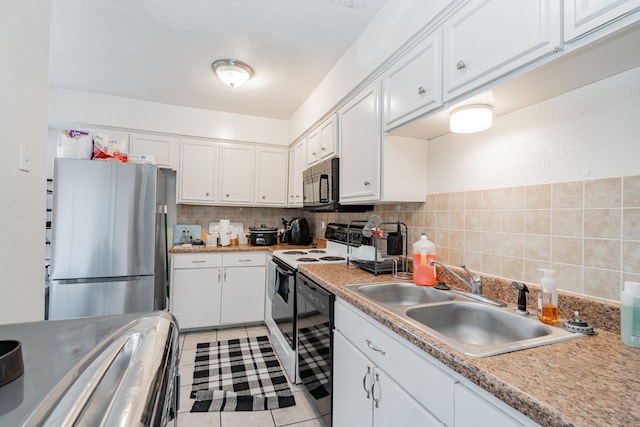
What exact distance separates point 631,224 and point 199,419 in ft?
7.39

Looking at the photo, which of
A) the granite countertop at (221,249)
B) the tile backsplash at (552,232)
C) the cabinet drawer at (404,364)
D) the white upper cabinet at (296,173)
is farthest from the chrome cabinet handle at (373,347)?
the white upper cabinet at (296,173)

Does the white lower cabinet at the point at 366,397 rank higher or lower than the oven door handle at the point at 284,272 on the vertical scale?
lower

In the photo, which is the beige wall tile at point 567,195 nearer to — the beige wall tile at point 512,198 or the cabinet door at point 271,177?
the beige wall tile at point 512,198

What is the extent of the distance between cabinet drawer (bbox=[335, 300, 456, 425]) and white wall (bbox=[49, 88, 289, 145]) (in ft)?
8.99

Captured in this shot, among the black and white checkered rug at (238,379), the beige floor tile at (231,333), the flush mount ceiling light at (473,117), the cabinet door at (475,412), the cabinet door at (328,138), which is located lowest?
the beige floor tile at (231,333)

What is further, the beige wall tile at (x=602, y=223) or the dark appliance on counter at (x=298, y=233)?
the dark appliance on counter at (x=298, y=233)

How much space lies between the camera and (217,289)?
304cm

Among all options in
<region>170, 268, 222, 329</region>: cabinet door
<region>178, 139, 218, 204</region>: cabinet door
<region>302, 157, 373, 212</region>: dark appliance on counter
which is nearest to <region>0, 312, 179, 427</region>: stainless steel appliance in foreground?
<region>302, 157, 373, 212</region>: dark appliance on counter

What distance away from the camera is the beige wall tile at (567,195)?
108cm

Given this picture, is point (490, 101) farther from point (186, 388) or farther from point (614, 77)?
point (186, 388)

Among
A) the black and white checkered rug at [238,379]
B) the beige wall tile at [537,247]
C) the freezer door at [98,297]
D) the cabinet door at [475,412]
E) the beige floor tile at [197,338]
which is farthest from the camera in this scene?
the beige floor tile at [197,338]

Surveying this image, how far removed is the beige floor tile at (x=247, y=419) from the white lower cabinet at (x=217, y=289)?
4.39ft

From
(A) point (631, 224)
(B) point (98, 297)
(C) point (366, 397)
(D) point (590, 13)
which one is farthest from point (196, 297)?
(D) point (590, 13)

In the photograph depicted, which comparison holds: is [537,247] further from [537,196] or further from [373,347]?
[373,347]
